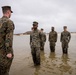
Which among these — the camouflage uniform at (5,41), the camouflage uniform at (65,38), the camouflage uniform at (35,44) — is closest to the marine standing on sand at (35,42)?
the camouflage uniform at (35,44)

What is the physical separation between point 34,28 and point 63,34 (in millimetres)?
4854

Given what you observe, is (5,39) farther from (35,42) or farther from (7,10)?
(35,42)

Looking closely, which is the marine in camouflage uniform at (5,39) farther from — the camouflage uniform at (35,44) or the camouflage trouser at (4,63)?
the camouflage uniform at (35,44)

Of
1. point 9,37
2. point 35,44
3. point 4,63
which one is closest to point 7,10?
point 9,37

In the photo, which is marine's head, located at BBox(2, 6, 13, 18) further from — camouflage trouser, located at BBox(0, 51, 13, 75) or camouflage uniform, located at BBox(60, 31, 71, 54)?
camouflage uniform, located at BBox(60, 31, 71, 54)

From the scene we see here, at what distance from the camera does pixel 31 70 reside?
7352 millimetres

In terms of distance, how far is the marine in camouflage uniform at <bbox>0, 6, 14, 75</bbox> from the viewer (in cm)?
404

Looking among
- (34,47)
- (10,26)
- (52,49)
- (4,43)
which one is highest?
(10,26)

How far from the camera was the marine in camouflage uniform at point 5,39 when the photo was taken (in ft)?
13.3

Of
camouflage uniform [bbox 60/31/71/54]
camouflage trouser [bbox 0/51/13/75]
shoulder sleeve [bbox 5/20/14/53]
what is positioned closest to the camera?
shoulder sleeve [bbox 5/20/14/53]

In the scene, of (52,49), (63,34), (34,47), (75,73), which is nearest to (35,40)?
(34,47)

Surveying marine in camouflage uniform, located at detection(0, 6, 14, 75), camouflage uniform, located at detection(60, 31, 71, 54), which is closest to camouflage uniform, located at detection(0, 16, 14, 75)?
marine in camouflage uniform, located at detection(0, 6, 14, 75)

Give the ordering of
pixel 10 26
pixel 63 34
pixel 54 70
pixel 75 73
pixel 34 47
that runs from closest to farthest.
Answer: pixel 10 26 → pixel 75 73 → pixel 54 70 → pixel 34 47 → pixel 63 34

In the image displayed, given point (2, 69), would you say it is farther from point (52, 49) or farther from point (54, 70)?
point (52, 49)
